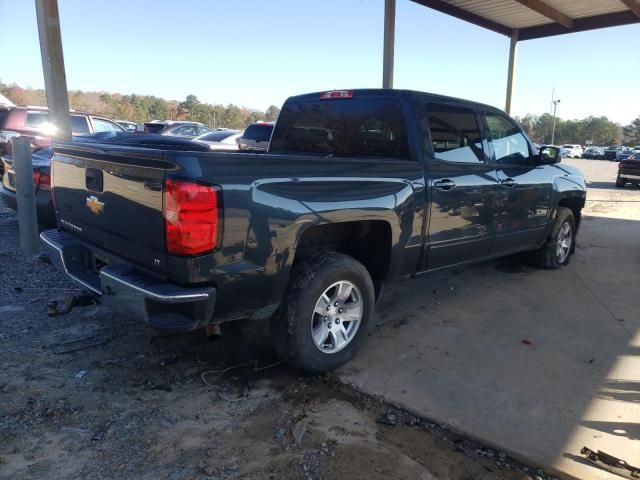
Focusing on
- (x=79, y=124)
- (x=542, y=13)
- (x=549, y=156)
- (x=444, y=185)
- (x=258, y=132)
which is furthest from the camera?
(x=258, y=132)

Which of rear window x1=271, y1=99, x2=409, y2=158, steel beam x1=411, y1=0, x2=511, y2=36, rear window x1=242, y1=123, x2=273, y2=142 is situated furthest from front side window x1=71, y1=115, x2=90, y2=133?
rear window x1=271, y1=99, x2=409, y2=158

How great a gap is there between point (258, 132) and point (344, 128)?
11.0 meters

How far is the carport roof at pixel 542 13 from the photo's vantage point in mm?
10648

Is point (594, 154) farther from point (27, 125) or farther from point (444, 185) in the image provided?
point (444, 185)

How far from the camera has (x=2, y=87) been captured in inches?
2749

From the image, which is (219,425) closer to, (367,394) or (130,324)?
(367,394)

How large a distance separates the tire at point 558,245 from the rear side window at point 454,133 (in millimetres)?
2090

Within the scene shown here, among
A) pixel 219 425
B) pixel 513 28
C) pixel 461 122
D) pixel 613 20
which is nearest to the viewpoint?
pixel 219 425

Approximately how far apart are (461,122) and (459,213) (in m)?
0.87

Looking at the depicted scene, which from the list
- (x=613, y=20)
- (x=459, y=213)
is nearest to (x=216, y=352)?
(x=459, y=213)

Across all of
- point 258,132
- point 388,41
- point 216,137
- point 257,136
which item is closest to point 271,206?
point 388,41

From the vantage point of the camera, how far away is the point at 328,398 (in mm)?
3127

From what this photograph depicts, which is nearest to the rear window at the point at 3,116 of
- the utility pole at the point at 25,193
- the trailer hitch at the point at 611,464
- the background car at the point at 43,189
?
the background car at the point at 43,189

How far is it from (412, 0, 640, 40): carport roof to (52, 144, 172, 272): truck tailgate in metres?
9.13
